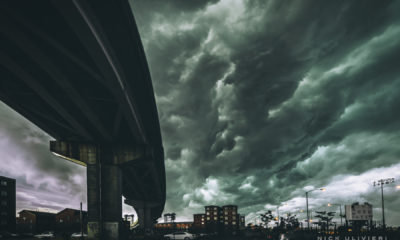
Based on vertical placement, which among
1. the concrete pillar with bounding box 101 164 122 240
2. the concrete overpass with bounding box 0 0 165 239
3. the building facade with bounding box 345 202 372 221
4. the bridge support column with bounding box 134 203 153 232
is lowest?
the building facade with bounding box 345 202 372 221

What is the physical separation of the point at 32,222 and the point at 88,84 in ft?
317

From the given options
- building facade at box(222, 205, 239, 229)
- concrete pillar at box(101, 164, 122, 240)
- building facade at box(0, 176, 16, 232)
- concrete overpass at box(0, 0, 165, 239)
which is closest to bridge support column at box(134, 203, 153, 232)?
building facade at box(0, 176, 16, 232)

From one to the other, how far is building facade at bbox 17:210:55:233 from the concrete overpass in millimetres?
82978

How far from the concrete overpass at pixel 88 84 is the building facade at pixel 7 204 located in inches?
2869

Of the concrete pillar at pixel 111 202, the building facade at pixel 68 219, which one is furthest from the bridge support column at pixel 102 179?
the building facade at pixel 68 219

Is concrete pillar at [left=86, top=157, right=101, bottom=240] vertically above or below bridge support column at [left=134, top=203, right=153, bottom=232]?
above

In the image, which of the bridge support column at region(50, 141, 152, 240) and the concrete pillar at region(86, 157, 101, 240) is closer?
the concrete pillar at region(86, 157, 101, 240)

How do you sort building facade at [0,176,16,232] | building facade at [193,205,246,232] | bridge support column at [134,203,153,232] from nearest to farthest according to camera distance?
bridge support column at [134,203,153,232]
building facade at [0,176,16,232]
building facade at [193,205,246,232]

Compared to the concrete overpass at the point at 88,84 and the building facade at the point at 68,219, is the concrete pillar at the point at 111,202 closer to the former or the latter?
the concrete overpass at the point at 88,84

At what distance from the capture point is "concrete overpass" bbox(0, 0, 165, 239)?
13.1 m

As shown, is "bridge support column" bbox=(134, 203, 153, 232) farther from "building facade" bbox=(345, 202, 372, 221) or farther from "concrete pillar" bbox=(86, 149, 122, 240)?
"building facade" bbox=(345, 202, 372, 221)

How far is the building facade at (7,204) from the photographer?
79381 millimetres

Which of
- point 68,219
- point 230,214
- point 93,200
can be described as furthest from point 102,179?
point 230,214

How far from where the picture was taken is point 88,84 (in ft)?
63.7
